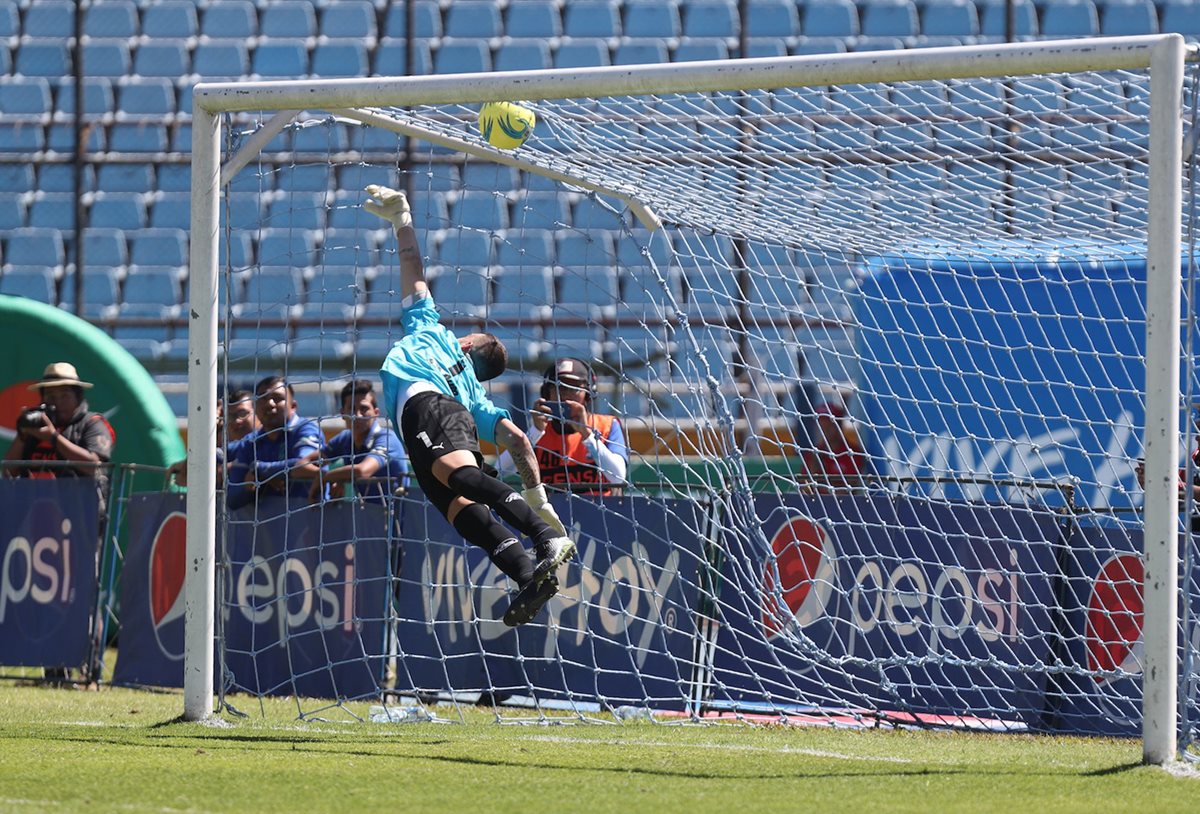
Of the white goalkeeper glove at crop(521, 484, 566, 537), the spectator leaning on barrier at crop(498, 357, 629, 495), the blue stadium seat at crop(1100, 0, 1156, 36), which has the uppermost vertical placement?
the blue stadium seat at crop(1100, 0, 1156, 36)

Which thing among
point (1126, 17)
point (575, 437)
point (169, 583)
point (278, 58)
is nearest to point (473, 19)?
point (278, 58)

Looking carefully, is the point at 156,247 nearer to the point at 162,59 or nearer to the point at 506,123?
the point at 162,59

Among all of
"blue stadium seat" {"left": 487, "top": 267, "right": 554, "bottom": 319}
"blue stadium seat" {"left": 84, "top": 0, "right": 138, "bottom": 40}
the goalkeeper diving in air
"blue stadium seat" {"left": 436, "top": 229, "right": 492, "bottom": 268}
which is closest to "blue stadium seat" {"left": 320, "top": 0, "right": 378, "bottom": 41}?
"blue stadium seat" {"left": 84, "top": 0, "right": 138, "bottom": 40}

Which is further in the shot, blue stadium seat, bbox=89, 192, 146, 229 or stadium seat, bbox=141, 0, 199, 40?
stadium seat, bbox=141, 0, 199, 40

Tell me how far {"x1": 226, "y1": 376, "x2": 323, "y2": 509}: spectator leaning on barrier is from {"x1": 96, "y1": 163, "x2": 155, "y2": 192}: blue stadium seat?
25.3 ft

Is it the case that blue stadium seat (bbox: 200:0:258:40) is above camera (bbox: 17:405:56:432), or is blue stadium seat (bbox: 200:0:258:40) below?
above

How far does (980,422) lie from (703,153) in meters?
3.09

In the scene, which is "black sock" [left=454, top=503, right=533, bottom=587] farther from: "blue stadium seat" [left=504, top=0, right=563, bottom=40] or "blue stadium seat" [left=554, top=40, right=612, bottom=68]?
A: "blue stadium seat" [left=504, top=0, right=563, bottom=40]

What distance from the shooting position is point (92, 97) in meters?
16.9

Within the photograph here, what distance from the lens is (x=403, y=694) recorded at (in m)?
8.22

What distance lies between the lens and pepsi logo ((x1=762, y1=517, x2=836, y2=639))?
8.02m

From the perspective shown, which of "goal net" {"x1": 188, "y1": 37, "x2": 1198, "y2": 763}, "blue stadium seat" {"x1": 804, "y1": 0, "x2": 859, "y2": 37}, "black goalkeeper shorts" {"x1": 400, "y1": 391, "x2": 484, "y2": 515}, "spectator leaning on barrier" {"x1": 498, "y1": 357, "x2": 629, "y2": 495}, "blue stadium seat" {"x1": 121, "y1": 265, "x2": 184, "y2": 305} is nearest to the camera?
"black goalkeeper shorts" {"x1": 400, "y1": 391, "x2": 484, "y2": 515}

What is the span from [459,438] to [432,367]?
367mm

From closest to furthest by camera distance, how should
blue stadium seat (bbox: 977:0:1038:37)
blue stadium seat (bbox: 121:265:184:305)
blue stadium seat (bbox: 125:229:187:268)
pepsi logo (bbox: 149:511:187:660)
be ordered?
pepsi logo (bbox: 149:511:187:660) < blue stadium seat (bbox: 121:265:184:305) < blue stadium seat (bbox: 125:229:187:268) < blue stadium seat (bbox: 977:0:1038:37)
